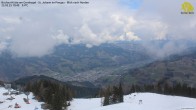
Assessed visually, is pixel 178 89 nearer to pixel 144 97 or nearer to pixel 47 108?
pixel 144 97

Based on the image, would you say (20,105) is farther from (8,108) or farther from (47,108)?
(47,108)

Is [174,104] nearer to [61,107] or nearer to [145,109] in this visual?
[145,109]

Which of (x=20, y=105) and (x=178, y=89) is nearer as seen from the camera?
(x=20, y=105)

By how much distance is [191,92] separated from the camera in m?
167

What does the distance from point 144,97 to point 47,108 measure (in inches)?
1318

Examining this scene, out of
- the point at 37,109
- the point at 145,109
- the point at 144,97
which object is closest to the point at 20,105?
the point at 37,109

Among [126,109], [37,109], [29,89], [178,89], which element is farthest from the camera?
[29,89]

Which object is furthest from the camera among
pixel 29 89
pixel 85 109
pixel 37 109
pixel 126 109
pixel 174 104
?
pixel 29 89

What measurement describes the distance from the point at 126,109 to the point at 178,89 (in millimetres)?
73632

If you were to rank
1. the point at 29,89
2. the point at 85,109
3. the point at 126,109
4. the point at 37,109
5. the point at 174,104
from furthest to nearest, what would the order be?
the point at 29,89, the point at 85,109, the point at 37,109, the point at 174,104, the point at 126,109

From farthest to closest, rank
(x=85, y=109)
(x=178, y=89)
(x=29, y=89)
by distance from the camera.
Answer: (x=29, y=89) < (x=178, y=89) < (x=85, y=109)

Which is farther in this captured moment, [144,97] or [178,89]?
[178,89]

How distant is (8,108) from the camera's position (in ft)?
418

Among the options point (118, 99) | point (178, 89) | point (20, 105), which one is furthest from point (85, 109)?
point (178, 89)
